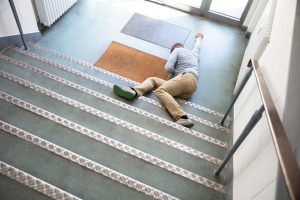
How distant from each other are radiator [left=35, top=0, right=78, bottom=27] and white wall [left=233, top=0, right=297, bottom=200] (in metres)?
2.64

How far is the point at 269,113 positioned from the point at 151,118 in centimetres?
132

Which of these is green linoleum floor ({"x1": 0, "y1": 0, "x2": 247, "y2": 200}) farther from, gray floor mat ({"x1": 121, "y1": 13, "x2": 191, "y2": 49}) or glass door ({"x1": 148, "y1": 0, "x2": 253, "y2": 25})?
glass door ({"x1": 148, "y1": 0, "x2": 253, "y2": 25})

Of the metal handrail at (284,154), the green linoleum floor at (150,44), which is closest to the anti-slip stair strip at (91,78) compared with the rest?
the green linoleum floor at (150,44)

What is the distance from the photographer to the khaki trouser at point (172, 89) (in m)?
2.86

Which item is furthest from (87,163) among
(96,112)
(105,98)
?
(105,98)

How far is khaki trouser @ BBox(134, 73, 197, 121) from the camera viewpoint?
2.86 metres

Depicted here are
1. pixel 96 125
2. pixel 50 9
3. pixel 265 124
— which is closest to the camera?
pixel 265 124

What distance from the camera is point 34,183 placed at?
1929mm

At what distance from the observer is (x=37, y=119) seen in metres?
2.41

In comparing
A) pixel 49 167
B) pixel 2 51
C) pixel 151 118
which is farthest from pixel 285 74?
pixel 2 51

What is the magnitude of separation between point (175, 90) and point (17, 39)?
6.44 feet

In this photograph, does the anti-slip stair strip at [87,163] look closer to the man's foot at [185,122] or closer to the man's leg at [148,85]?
the man's foot at [185,122]

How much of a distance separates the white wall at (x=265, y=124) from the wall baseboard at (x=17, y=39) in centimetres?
265

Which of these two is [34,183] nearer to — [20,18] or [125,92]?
[125,92]
